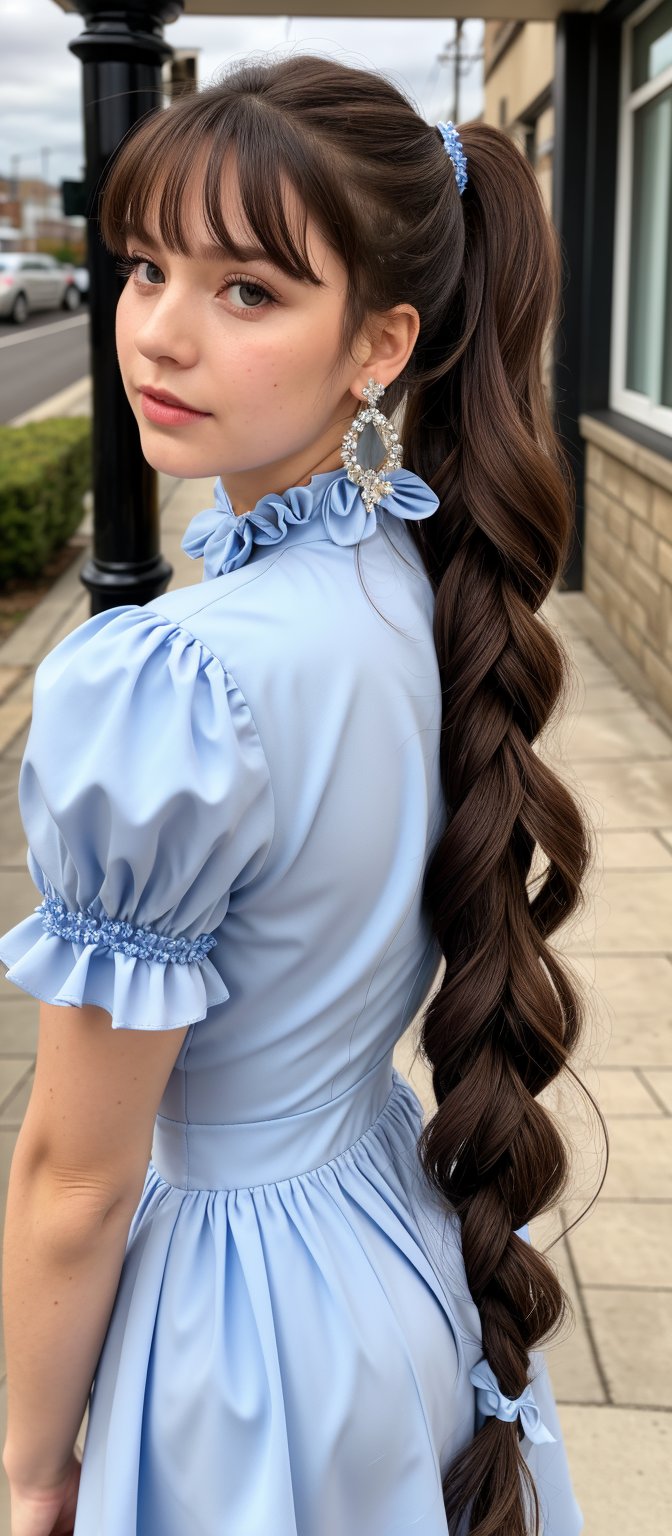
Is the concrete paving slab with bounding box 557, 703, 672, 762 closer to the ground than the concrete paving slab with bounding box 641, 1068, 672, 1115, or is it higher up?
higher up

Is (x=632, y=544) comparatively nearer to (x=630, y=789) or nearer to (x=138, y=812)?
(x=630, y=789)

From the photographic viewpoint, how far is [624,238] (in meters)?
7.96

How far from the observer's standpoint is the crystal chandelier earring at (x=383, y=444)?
3.46ft

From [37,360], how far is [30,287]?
982 centimetres

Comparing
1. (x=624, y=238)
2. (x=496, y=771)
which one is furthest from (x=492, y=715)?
(x=624, y=238)

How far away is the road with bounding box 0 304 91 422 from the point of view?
17642 mm

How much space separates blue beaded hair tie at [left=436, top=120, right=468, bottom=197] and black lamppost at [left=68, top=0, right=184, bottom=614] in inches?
40.5

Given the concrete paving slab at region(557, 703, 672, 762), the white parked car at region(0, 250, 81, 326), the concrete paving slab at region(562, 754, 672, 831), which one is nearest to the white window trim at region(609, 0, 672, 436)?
the concrete paving slab at region(557, 703, 672, 762)

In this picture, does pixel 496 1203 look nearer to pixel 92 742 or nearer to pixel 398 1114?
pixel 398 1114

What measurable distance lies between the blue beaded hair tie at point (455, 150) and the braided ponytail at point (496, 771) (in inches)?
1.3

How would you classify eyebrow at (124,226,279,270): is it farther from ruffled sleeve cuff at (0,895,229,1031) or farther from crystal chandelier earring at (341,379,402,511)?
ruffled sleeve cuff at (0,895,229,1031)

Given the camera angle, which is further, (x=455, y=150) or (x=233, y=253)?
(x=455, y=150)

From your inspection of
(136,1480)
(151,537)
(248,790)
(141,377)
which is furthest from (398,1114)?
(151,537)

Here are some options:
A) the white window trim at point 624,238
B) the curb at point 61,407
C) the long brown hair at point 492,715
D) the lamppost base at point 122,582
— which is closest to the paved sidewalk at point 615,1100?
the long brown hair at point 492,715
